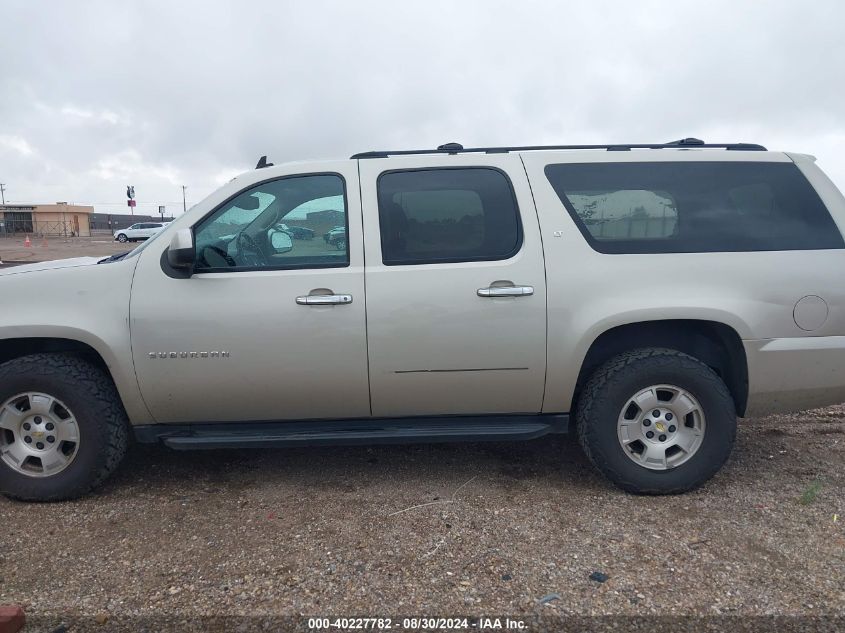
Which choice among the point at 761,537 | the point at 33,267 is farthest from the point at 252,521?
the point at 761,537

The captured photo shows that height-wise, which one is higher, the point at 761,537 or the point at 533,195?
the point at 533,195

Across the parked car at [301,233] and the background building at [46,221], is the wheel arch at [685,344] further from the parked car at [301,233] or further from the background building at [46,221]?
the background building at [46,221]

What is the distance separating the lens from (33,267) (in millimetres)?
3369

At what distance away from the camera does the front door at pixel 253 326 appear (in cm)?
313

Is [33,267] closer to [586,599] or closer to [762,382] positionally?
[586,599]

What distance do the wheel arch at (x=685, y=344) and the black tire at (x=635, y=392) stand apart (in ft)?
0.36

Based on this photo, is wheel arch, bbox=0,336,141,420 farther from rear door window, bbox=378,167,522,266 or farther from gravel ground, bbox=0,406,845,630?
rear door window, bbox=378,167,522,266

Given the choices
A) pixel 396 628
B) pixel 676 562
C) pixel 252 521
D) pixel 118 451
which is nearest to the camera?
pixel 396 628

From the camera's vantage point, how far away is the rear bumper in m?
3.17

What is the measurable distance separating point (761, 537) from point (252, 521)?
2573 millimetres

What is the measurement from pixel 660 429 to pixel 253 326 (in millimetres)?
2329

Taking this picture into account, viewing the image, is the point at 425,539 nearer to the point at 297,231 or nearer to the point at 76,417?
the point at 297,231

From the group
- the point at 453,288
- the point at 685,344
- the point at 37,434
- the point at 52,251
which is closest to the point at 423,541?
the point at 453,288

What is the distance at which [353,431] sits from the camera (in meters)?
3.29
